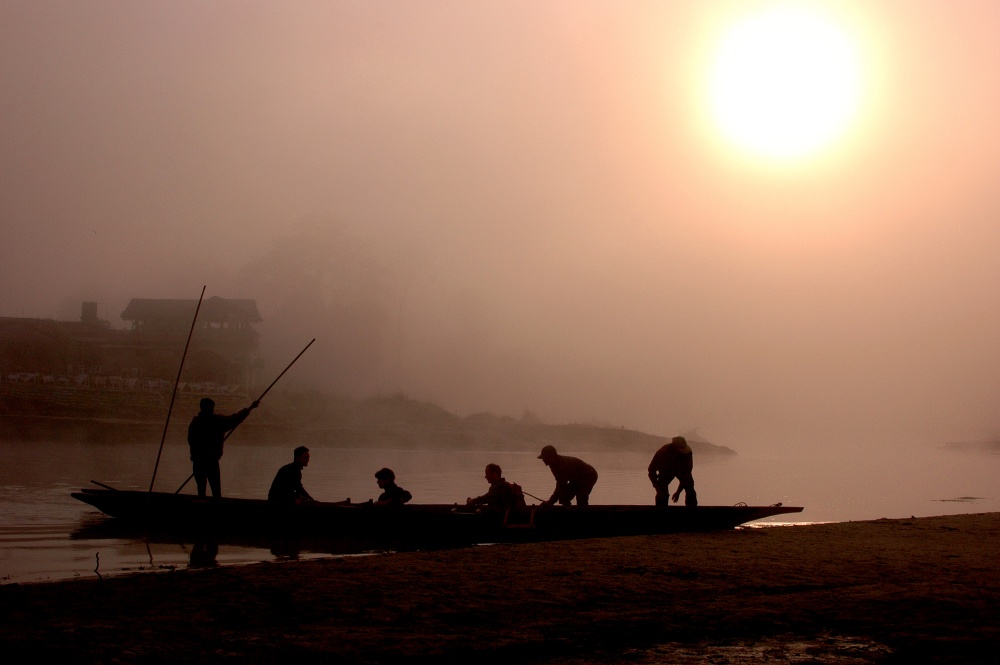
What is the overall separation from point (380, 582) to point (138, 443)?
1430 inches

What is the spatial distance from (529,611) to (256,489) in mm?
16495

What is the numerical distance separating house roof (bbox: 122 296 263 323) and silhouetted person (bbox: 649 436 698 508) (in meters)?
49.1

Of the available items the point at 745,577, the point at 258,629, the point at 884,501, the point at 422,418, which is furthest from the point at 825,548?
the point at 422,418

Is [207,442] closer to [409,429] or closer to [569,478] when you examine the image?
[569,478]

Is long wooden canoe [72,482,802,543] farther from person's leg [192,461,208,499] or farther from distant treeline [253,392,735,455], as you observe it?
distant treeline [253,392,735,455]

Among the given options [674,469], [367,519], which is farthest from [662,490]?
[367,519]

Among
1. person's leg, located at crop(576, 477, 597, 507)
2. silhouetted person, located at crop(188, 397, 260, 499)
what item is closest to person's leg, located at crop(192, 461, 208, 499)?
silhouetted person, located at crop(188, 397, 260, 499)

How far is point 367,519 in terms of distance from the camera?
39.0 feet

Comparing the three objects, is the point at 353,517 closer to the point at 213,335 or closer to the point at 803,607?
the point at 803,607

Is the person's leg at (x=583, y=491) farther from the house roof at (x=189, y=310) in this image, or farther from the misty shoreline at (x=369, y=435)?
the house roof at (x=189, y=310)

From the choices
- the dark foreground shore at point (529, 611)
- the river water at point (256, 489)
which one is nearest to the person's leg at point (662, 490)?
the dark foreground shore at point (529, 611)

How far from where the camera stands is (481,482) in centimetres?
2773

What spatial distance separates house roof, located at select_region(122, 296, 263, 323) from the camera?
194ft

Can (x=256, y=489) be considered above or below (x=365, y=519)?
above
